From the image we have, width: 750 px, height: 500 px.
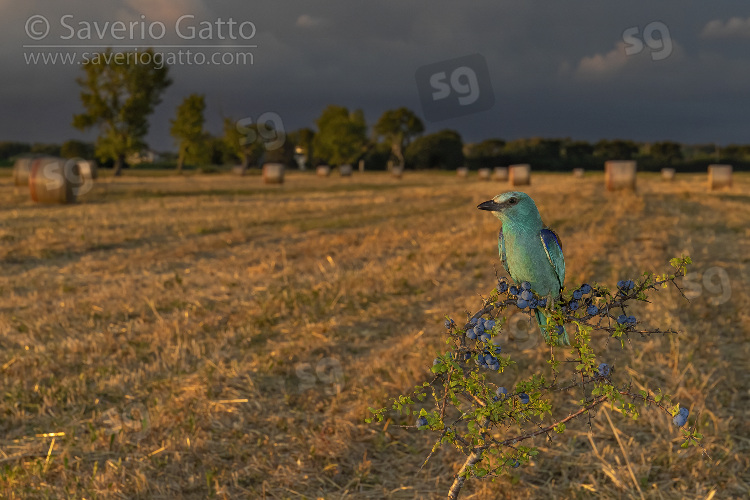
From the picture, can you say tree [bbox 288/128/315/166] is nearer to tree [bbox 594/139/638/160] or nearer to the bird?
tree [bbox 594/139/638/160]

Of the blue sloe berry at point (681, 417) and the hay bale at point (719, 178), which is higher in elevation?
the hay bale at point (719, 178)

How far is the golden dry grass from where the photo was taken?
4238 mm

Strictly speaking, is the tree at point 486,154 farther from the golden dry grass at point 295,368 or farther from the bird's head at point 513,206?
the bird's head at point 513,206

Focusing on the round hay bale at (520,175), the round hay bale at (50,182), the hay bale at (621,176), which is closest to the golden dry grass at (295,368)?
the round hay bale at (50,182)

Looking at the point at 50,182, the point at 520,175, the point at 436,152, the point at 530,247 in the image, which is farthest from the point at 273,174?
the point at 436,152

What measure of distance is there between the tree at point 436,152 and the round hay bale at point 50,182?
65.7m

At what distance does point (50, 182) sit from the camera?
2323 centimetres

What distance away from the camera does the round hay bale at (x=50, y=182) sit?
2323 centimetres

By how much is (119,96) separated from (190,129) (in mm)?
10792

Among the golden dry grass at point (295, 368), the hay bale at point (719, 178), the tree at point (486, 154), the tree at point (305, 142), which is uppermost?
the tree at point (305, 142)

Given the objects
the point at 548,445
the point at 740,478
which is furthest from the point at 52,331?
the point at 740,478

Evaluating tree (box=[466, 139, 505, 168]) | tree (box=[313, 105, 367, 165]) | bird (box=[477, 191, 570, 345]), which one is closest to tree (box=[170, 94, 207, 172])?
tree (box=[313, 105, 367, 165])

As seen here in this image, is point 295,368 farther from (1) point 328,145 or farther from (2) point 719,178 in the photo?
(1) point 328,145

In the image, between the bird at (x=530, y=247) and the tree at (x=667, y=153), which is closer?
the bird at (x=530, y=247)
